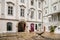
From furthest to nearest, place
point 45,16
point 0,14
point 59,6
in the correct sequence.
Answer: point 45,16 < point 59,6 < point 0,14

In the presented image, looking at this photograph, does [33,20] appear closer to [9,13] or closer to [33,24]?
[33,24]

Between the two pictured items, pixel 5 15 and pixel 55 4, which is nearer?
pixel 5 15

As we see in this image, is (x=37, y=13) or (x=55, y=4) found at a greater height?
(x=55, y=4)

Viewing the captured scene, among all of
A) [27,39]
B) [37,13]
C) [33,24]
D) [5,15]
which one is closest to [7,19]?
[5,15]

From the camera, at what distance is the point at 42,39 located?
83.8 inches

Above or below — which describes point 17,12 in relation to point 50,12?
below

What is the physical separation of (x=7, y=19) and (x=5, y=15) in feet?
2.46

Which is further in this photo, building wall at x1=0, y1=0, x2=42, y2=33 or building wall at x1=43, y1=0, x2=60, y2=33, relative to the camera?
building wall at x1=43, y1=0, x2=60, y2=33

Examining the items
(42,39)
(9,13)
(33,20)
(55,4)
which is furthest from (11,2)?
(42,39)

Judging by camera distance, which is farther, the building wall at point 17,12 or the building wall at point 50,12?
the building wall at point 50,12

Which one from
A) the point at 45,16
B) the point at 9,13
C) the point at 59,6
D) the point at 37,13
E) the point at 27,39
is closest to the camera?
the point at 27,39

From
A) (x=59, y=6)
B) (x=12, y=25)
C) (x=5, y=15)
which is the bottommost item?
(x=12, y=25)

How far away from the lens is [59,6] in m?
23.5

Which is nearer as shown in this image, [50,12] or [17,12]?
[17,12]
